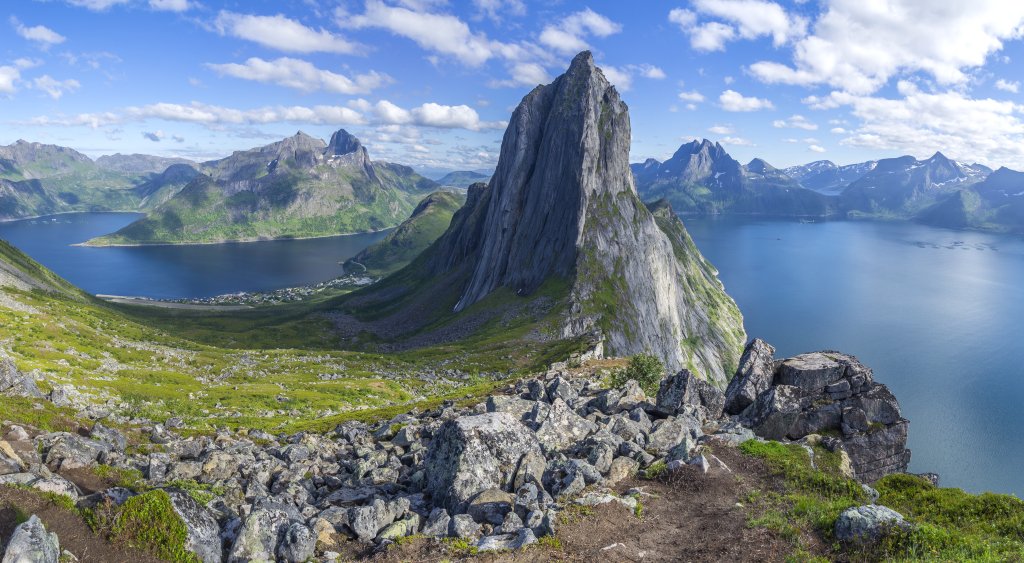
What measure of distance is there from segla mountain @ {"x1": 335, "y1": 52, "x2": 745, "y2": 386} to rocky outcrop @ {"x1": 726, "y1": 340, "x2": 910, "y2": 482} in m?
90.3

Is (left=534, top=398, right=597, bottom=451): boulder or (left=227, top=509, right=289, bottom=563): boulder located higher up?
(left=227, top=509, right=289, bottom=563): boulder

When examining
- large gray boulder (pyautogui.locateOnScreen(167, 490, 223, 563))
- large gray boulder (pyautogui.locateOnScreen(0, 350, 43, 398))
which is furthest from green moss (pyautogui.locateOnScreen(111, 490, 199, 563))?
large gray boulder (pyautogui.locateOnScreen(0, 350, 43, 398))

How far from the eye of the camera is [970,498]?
21406 mm

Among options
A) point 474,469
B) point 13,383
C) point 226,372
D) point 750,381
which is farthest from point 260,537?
point 226,372

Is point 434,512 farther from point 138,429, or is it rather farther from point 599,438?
point 138,429

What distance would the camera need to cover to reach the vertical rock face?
15062cm

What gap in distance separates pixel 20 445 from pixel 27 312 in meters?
84.1

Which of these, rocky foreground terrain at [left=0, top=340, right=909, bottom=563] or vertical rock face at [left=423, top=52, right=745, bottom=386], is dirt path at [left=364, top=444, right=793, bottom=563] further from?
vertical rock face at [left=423, top=52, right=745, bottom=386]

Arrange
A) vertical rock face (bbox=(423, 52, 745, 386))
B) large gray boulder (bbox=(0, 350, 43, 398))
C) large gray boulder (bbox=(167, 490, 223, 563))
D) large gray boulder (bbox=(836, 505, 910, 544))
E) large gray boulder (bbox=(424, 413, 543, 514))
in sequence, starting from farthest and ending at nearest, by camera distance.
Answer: vertical rock face (bbox=(423, 52, 745, 386))
large gray boulder (bbox=(0, 350, 43, 398))
large gray boulder (bbox=(424, 413, 543, 514))
large gray boulder (bbox=(836, 505, 910, 544))
large gray boulder (bbox=(167, 490, 223, 563))

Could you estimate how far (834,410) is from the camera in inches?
1337

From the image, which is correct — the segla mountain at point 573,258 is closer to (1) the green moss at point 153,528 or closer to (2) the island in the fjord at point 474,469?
(2) the island in the fjord at point 474,469

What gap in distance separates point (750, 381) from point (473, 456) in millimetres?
26412

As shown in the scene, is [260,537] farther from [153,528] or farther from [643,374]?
[643,374]

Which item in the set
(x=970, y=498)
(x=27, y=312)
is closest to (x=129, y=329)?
(x=27, y=312)
